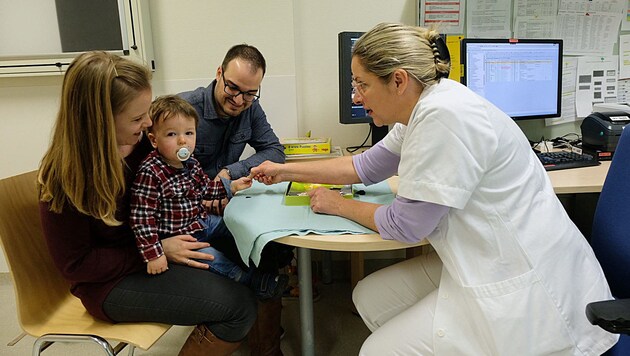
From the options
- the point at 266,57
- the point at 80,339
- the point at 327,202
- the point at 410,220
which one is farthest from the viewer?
the point at 266,57

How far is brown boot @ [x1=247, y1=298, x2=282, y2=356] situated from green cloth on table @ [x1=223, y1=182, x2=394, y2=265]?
0.47m

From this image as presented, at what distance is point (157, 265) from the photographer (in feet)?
4.06

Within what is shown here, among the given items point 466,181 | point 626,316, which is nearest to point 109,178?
point 466,181

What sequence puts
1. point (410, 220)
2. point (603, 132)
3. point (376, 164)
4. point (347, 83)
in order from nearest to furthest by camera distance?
point (410, 220) < point (376, 164) < point (603, 132) < point (347, 83)

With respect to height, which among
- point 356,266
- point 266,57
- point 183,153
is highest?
point 266,57

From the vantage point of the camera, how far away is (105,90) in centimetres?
110

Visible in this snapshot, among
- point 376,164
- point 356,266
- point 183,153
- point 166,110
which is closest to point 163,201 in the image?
point 183,153

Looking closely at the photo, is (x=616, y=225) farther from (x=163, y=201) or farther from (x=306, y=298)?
(x=163, y=201)

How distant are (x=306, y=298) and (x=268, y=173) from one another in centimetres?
42

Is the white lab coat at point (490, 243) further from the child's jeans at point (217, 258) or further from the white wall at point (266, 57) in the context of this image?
the white wall at point (266, 57)

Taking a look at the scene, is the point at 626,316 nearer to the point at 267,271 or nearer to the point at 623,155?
the point at 623,155

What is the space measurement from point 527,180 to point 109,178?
1028 millimetres

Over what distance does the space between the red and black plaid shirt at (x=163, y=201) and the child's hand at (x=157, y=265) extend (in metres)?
0.01

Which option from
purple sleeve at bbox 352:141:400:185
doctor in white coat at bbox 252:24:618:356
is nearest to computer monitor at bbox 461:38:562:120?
purple sleeve at bbox 352:141:400:185
